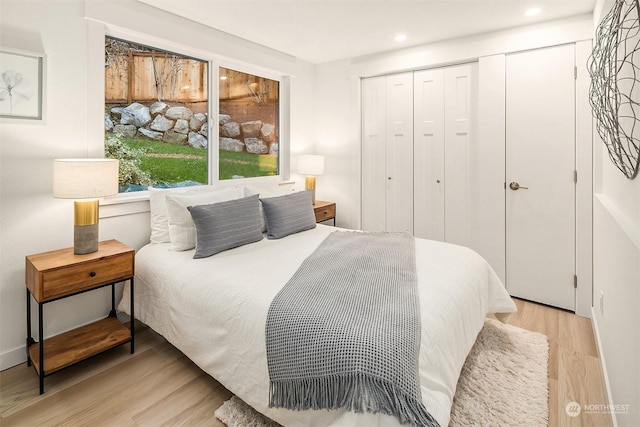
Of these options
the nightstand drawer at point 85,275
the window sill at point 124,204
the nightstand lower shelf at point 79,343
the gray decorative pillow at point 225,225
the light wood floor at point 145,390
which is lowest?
the light wood floor at point 145,390

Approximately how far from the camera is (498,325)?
8.68ft

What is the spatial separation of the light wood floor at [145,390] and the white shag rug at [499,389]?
64mm

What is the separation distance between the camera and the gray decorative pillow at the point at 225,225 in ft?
7.82

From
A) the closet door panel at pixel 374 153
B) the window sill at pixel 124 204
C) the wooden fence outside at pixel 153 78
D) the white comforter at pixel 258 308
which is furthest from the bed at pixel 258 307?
the closet door panel at pixel 374 153

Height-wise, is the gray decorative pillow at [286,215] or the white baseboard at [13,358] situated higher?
the gray decorative pillow at [286,215]

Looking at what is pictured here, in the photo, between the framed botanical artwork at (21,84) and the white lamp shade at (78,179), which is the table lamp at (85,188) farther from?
the framed botanical artwork at (21,84)

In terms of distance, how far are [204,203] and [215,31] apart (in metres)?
1.71

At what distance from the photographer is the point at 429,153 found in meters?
3.65

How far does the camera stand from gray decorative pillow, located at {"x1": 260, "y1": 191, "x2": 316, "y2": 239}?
114 inches

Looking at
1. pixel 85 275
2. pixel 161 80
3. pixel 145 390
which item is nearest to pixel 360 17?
pixel 161 80

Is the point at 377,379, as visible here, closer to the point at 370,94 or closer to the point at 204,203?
the point at 204,203

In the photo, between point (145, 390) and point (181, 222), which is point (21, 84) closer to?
point (181, 222)

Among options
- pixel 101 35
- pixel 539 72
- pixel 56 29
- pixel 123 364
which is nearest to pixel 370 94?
pixel 539 72

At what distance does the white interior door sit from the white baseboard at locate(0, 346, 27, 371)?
3.87 metres
